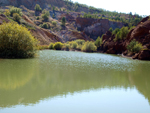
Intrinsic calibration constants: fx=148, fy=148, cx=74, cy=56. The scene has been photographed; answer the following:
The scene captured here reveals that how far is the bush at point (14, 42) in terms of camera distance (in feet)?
93.5

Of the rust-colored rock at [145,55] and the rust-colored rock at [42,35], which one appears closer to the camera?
the rust-colored rock at [145,55]

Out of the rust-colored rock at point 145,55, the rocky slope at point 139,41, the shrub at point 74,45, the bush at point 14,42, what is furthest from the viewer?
the shrub at point 74,45

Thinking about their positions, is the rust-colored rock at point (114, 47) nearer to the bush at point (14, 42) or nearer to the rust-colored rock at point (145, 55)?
the rust-colored rock at point (145, 55)

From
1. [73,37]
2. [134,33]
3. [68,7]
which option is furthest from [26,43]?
[68,7]

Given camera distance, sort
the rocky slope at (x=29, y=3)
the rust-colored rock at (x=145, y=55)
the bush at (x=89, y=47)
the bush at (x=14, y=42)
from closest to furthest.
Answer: the bush at (x=14, y=42)
the rust-colored rock at (x=145, y=55)
the bush at (x=89, y=47)
the rocky slope at (x=29, y=3)

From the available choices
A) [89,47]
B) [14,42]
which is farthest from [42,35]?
[14,42]

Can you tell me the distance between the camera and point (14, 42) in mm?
28781

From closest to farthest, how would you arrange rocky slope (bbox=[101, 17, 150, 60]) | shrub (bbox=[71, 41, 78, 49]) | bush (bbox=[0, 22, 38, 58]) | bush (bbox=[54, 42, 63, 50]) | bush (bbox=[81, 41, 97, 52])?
bush (bbox=[0, 22, 38, 58]) < rocky slope (bbox=[101, 17, 150, 60]) < bush (bbox=[81, 41, 97, 52]) < bush (bbox=[54, 42, 63, 50]) < shrub (bbox=[71, 41, 78, 49])

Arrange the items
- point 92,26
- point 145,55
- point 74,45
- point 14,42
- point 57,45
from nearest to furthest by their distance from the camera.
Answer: point 14,42, point 145,55, point 57,45, point 74,45, point 92,26

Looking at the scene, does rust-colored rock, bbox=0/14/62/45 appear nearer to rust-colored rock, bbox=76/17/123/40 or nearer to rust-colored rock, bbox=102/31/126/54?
rust-colored rock, bbox=102/31/126/54

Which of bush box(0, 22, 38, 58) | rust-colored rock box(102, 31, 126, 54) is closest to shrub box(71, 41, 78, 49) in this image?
rust-colored rock box(102, 31, 126, 54)

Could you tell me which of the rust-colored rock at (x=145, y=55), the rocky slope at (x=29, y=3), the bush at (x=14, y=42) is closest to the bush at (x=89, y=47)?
the rust-colored rock at (x=145, y=55)

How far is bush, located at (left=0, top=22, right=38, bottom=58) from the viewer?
93.5 ft

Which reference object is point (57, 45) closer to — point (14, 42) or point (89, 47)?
point (89, 47)
